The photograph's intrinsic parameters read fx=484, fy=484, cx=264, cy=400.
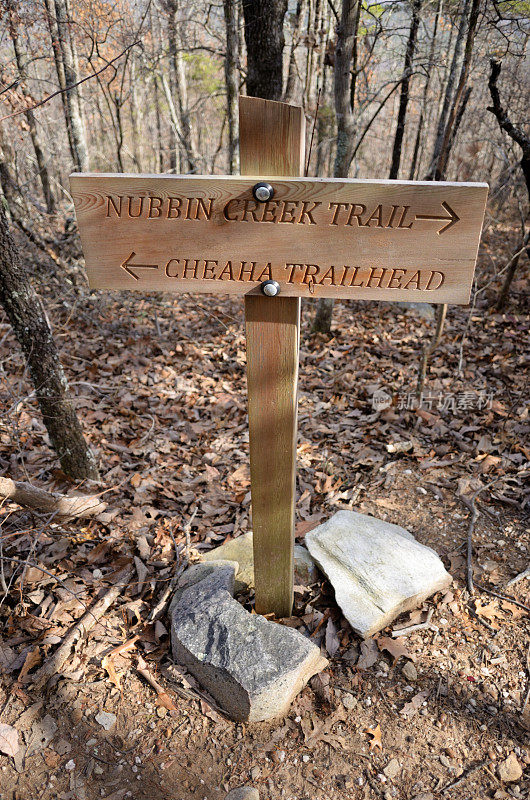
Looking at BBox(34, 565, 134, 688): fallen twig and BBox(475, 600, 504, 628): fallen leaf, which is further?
BBox(475, 600, 504, 628): fallen leaf

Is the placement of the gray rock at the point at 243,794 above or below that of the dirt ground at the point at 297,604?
above

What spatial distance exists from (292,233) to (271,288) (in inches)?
8.2

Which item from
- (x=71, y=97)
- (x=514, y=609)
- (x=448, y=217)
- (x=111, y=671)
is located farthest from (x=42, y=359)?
(x=71, y=97)

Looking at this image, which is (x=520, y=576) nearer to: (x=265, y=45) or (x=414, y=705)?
(x=414, y=705)

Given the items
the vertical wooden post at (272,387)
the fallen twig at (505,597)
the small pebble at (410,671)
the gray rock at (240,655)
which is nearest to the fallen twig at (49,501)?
the gray rock at (240,655)

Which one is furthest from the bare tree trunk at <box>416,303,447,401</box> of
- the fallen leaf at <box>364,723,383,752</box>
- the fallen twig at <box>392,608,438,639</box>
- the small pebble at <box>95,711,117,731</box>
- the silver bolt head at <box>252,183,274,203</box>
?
the small pebble at <box>95,711,117,731</box>

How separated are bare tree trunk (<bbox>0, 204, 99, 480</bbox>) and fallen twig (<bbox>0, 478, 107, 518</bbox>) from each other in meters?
0.41

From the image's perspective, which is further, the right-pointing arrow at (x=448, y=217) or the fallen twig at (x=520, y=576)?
the fallen twig at (x=520, y=576)

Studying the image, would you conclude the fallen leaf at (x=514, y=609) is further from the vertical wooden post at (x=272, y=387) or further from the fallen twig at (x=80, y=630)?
the fallen twig at (x=80, y=630)

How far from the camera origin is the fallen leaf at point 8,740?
211cm

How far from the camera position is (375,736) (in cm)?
227

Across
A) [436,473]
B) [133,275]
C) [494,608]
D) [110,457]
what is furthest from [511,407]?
[133,275]

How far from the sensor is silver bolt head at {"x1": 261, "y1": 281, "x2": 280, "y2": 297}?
1799 millimetres

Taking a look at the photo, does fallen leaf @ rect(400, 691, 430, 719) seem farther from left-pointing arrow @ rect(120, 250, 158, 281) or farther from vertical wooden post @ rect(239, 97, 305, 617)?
left-pointing arrow @ rect(120, 250, 158, 281)
